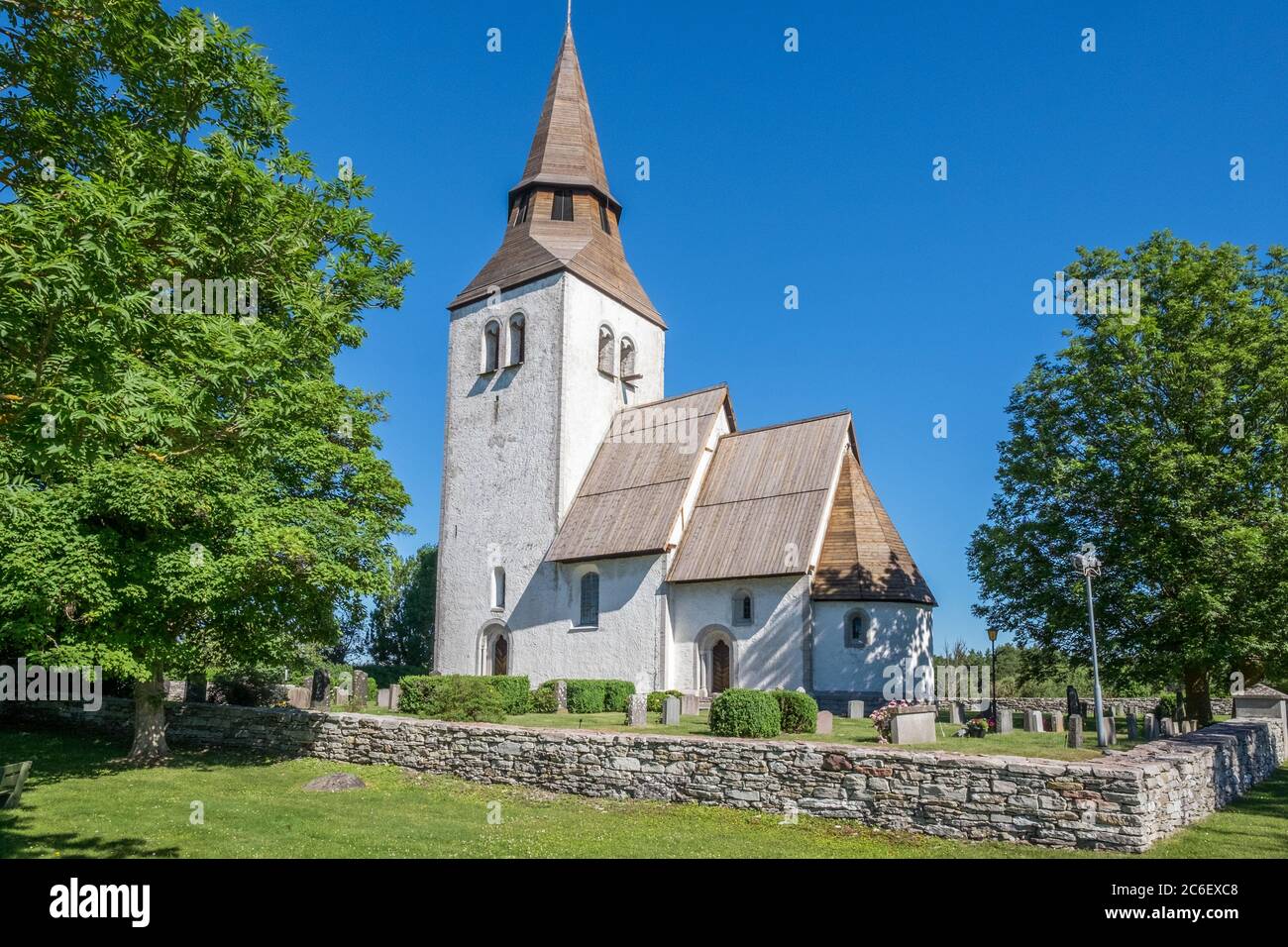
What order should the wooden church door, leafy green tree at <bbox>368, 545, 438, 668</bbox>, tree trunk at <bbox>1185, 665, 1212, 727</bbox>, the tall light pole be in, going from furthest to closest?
leafy green tree at <bbox>368, 545, 438, 668</bbox>
the wooden church door
tree trunk at <bbox>1185, 665, 1212, 727</bbox>
the tall light pole

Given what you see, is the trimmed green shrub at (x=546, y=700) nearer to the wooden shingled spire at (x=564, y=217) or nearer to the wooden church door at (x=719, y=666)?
the wooden church door at (x=719, y=666)

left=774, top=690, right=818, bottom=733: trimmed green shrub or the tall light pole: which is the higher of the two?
the tall light pole

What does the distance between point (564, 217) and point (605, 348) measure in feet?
20.4

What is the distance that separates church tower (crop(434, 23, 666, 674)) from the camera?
104ft

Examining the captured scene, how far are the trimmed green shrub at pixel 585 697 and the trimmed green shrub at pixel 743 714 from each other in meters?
9.72

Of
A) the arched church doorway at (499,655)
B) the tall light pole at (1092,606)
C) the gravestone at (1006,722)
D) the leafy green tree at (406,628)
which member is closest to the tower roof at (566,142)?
the arched church doorway at (499,655)

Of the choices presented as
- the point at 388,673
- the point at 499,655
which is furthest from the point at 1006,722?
the point at 388,673

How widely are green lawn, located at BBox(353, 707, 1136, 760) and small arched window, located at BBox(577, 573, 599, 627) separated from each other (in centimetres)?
609

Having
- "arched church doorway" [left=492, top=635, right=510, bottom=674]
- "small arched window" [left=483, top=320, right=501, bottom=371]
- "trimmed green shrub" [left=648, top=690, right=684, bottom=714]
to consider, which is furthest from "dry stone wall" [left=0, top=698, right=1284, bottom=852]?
"small arched window" [left=483, top=320, right=501, bottom=371]

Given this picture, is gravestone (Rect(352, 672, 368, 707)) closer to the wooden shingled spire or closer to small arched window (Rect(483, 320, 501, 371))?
small arched window (Rect(483, 320, 501, 371))

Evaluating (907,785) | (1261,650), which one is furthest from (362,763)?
(1261,650)

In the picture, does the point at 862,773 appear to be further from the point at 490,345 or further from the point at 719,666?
the point at 490,345

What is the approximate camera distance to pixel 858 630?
25047 mm

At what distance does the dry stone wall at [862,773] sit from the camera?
10.2 m
